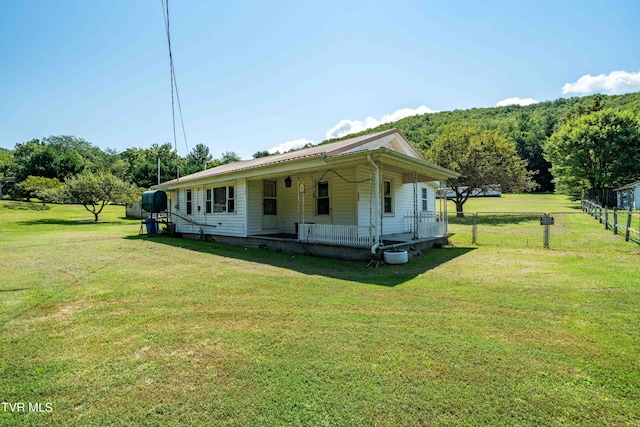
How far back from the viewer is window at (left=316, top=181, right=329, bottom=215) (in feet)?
36.7

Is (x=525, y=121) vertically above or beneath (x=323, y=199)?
above

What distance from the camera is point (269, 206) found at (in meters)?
12.6

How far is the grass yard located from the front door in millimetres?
6175

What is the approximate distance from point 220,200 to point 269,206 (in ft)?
7.57

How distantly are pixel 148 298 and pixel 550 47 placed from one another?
16.2m

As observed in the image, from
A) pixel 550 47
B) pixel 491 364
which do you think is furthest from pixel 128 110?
pixel 550 47

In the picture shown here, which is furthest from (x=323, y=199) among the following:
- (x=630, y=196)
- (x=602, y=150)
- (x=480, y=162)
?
(x=602, y=150)

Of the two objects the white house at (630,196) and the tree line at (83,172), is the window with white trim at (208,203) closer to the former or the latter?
the tree line at (83,172)

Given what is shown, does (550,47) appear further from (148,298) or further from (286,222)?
(148,298)

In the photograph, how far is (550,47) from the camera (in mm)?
12109

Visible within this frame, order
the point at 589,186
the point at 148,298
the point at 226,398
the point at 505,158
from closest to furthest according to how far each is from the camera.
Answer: the point at 226,398 → the point at 148,298 → the point at 505,158 → the point at 589,186

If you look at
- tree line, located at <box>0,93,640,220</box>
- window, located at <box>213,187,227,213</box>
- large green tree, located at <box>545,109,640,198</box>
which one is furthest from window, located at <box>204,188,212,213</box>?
large green tree, located at <box>545,109,640,198</box>

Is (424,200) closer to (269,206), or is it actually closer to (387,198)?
(387,198)

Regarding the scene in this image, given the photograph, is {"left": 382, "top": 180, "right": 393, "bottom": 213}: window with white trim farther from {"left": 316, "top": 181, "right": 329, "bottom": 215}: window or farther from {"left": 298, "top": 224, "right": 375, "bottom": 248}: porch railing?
{"left": 298, "top": 224, "right": 375, "bottom": 248}: porch railing
